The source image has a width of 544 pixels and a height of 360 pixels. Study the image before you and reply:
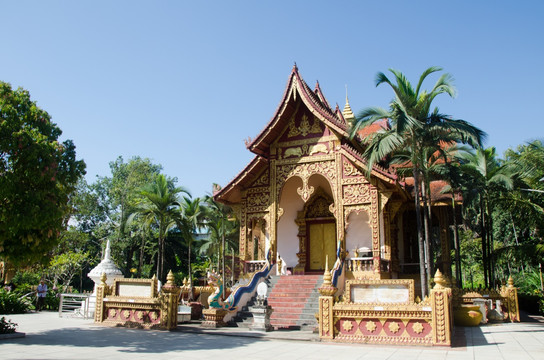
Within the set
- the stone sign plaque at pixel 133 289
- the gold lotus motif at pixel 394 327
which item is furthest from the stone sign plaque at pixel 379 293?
the stone sign plaque at pixel 133 289

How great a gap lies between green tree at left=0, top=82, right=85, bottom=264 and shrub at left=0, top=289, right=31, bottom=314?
31.4 ft

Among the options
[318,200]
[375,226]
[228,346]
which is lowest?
[228,346]

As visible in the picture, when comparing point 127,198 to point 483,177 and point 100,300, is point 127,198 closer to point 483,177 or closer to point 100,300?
point 100,300

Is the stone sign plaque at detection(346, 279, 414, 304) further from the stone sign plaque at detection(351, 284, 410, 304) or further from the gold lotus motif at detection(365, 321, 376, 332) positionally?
the gold lotus motif at detection(365, 321, 376, 332)

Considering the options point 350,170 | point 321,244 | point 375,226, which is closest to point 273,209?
point 321,244

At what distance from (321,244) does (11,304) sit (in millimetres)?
12563

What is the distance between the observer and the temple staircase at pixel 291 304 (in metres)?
12.6

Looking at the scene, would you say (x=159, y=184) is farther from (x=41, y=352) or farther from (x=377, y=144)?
(x=41, y=352)

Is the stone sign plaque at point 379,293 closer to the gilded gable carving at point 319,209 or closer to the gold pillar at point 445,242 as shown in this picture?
the gold pillar at point 445,242

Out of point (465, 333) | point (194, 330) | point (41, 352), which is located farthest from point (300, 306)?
point (41, 352)

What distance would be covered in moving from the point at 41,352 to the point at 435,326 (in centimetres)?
750

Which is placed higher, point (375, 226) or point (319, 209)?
point (319, 209)

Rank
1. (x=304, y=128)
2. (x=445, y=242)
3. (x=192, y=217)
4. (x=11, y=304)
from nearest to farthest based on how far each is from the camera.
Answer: (x=304, y=128), (x=445, y=242), (x=11, y=304), (x=192, y=217)

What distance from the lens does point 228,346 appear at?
9.23 meters
